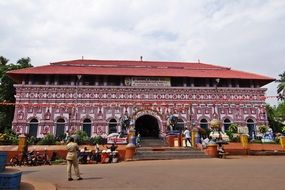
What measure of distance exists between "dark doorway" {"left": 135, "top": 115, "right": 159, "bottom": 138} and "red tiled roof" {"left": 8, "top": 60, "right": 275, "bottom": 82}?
15.7 ft

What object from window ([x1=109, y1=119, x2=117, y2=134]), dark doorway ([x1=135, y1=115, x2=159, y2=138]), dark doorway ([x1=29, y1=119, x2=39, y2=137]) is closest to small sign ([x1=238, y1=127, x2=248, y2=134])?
dark doorway ([x1=135, y1=115, x2=159, y2=138])

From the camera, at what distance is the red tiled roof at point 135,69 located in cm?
2584

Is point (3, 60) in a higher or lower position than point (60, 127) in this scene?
higher

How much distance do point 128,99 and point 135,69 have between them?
377 cm

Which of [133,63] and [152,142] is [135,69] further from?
[152,142]

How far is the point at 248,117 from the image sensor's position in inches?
1054

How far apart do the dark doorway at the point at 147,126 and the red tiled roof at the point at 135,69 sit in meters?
4.80

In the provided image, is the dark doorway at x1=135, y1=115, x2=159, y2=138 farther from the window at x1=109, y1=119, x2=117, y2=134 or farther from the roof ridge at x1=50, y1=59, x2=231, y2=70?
the roof ridge at x1=50, y1=59, x2=231, y2=70

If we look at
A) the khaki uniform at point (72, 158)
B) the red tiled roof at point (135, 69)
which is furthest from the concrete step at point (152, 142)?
the khaki uniform at point (72, 158)

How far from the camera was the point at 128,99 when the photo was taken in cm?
2614

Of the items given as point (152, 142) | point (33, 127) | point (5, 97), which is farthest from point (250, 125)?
point (5, 97)

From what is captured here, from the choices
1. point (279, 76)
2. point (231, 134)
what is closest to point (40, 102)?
point (231, 134)

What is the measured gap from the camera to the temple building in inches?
993

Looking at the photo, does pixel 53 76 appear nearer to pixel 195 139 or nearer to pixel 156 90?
pixel 156 90
